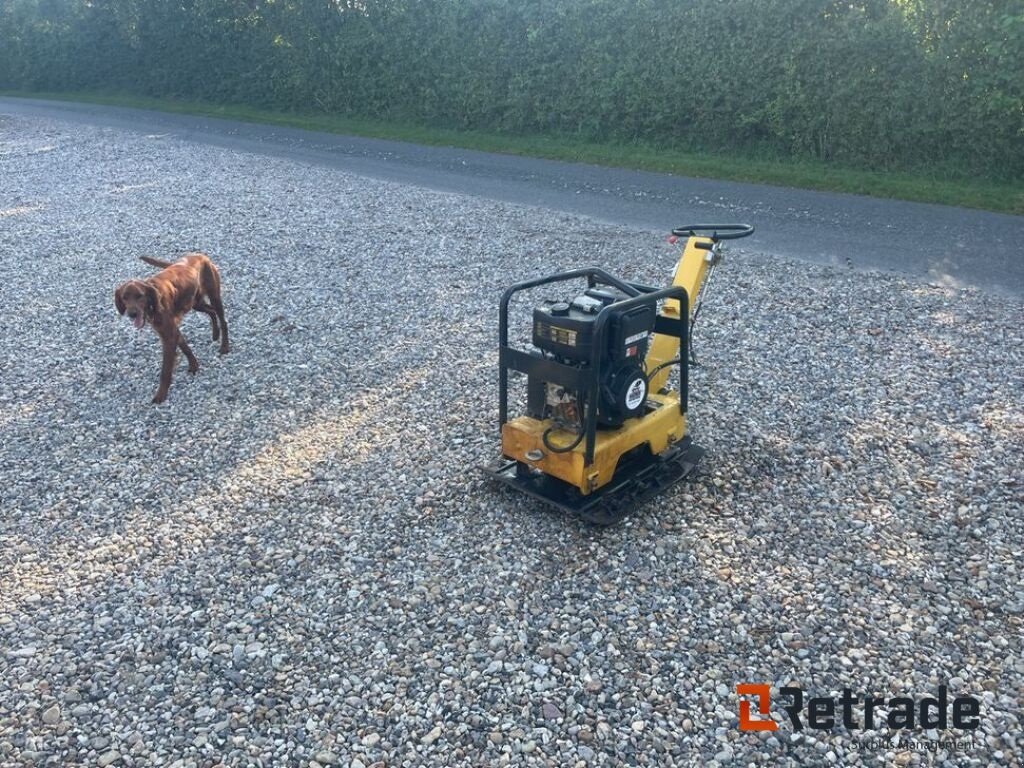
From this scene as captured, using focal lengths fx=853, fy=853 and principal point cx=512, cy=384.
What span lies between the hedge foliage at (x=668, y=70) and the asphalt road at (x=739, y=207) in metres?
1.76

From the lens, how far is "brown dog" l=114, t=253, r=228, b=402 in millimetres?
6281

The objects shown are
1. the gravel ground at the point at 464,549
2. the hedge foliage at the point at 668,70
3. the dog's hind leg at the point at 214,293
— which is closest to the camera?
the gravel ground at the point at 464,549

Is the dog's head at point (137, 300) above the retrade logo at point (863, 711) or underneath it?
above

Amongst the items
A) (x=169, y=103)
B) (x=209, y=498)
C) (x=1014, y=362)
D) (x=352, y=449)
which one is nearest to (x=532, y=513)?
(x=352, y=449)

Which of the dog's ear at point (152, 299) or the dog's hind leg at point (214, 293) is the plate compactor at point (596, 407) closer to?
the dog's ear at point (152, 299)

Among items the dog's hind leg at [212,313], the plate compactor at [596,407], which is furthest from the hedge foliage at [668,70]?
the dog's hind leg at [212,313]

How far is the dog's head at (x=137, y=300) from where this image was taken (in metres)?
6.23

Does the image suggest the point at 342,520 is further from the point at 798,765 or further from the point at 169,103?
the point at 169,103

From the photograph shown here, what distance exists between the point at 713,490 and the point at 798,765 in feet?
6.53

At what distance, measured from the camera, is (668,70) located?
50.3ft

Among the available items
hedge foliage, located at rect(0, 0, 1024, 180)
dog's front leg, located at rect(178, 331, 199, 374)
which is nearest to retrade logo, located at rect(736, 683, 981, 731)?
dog's front leg, located at rect(178, 331, 199, 374)

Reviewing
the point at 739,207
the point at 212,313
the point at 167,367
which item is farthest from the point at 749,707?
the point at 739,207

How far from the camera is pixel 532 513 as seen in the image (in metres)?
4.89

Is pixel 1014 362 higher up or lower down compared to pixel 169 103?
lower down
